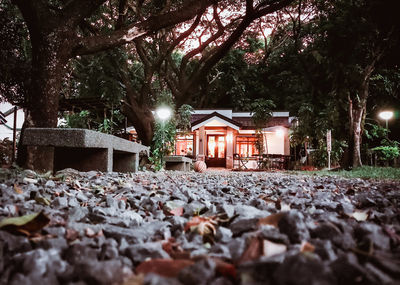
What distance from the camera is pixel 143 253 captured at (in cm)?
85

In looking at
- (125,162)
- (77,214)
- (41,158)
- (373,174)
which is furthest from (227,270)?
(373,174)

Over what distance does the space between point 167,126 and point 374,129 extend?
14.2 m

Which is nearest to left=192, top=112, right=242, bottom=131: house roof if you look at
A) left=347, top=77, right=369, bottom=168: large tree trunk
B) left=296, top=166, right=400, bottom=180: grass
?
left=347, top=77, right=369, bottom=168: large tree trunk

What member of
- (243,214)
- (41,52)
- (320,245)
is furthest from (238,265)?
(41,52)

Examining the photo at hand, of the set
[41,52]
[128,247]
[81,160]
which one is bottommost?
[128,247]

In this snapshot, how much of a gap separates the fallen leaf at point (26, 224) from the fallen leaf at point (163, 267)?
1.75ft

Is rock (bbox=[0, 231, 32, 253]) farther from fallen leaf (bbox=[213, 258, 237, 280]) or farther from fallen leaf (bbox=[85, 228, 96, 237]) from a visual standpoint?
fallen leaf (bbox=[213, 258, 237, 280])

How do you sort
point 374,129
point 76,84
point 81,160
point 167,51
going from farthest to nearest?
point 374,129, point 76,84, point 167,51, point 81,160

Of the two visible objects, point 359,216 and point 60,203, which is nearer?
point 359,216

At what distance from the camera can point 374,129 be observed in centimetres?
1648

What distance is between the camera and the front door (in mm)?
19938

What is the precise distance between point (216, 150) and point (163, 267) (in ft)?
64.8

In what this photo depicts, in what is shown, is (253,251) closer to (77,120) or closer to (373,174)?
(373,174)

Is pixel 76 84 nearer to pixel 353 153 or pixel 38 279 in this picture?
pixel 353 153
